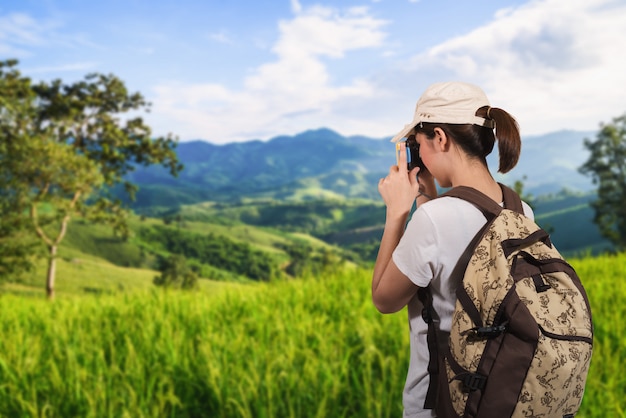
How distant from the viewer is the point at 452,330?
1.68m

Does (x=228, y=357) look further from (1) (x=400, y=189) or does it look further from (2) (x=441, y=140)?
(2) (x=441, y=140)

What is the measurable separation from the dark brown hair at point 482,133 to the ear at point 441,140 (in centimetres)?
2

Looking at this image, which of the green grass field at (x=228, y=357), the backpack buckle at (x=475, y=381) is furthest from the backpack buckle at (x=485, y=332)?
the green grass field at (x=228, y=357)

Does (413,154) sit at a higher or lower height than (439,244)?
higher

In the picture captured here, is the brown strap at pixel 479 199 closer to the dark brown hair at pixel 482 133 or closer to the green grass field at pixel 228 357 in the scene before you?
the dark brown hair at pixel 482 133

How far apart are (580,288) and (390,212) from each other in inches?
25.6

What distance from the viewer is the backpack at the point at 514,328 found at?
A: 159cm

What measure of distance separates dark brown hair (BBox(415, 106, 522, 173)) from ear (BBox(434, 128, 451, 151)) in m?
0.02

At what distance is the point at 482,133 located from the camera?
5.84ft

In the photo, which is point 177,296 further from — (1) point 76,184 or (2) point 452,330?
(1) point 76,184

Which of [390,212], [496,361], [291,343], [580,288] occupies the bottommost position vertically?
[291,343]

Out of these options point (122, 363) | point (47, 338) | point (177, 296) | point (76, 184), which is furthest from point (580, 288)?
point (76, 184)

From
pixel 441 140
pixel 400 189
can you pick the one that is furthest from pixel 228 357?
pixel 441 140

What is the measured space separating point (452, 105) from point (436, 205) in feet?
1.14
